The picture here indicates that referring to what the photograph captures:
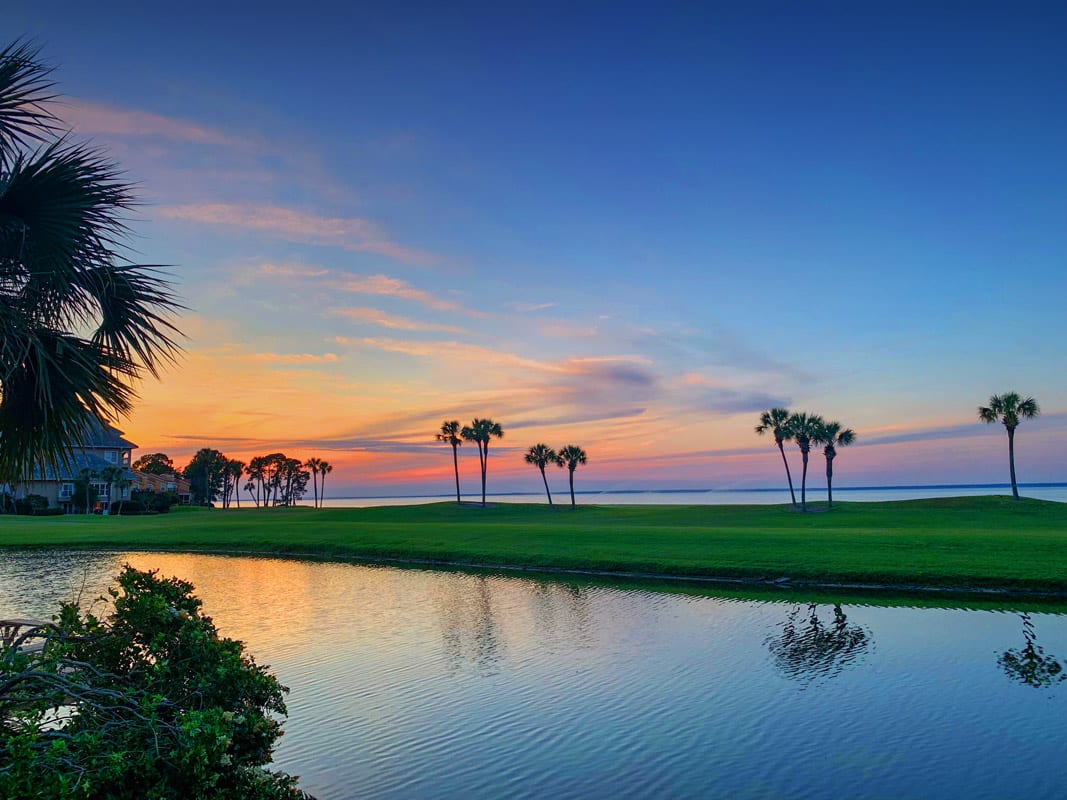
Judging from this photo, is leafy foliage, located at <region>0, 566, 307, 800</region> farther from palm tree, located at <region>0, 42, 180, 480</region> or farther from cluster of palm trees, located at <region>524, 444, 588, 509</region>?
cluster of palm trees, located at <region>524, 444, 588, 509</region>

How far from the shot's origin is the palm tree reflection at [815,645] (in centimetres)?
1764

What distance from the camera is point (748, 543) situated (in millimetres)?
39438

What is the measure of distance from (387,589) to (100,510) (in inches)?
3172

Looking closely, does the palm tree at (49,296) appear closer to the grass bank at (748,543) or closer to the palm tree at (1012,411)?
the grass bank at (748,543)

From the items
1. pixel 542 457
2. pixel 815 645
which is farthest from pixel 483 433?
pixel 815 645

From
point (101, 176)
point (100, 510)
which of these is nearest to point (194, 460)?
point (100, 510)

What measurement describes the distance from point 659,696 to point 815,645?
6785 millimetres

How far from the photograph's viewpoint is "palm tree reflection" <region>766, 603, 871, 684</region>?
17641 mm

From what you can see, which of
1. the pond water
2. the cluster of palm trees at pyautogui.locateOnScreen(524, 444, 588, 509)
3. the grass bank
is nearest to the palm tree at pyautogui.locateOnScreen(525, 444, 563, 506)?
the cluster of palm trees at pyautogui.locateOnScreen(524, 444, 588, 509)

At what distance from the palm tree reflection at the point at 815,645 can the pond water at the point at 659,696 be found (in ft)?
0.30

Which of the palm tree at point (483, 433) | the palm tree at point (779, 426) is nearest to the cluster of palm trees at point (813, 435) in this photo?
the palm tree at point (779, 426)

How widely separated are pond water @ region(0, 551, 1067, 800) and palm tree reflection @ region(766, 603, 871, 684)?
0.09 meters

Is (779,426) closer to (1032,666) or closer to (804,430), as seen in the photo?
(804,430)

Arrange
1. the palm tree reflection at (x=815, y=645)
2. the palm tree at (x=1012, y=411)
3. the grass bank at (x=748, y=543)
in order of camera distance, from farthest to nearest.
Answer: the palm tree at (x=1012, y=411)
the grass bank at (x=748, y=543)
the palm tree reflection at (x=815, y=645)
